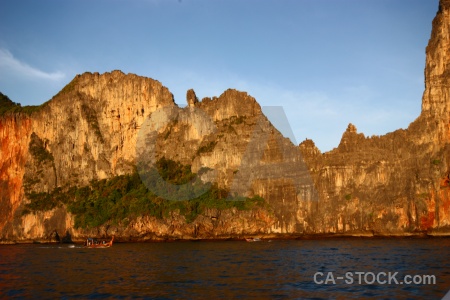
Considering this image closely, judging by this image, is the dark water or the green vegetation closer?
the dark water

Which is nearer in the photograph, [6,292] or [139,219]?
[6,292]

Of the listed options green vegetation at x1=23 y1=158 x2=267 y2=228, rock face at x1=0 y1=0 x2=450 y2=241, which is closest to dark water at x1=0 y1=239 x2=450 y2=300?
rock face at x1=0 y1=0 x2=450 y2=241

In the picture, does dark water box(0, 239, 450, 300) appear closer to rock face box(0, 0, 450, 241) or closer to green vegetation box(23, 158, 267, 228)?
rock face box(0, 0, 450, 241)

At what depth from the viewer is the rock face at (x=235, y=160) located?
87.7 m

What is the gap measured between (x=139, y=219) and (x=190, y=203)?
10.6 meters

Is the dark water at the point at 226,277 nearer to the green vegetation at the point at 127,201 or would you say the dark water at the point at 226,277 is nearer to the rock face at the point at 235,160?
the rock face at the point at 235,160

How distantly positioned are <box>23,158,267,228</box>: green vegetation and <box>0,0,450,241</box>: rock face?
1.77 m

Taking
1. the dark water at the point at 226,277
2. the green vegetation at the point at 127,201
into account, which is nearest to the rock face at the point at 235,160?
the green vegetation at the point at 127,201

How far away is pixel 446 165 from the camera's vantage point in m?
84.9

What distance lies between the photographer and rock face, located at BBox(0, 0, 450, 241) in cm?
8769

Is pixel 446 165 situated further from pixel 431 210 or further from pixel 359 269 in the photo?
pixel 359 269

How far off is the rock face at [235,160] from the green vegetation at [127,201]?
1.77 m

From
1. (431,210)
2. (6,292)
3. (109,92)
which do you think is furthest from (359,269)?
(109,92)

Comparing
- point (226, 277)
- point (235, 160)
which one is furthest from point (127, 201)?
point (226, 277)
